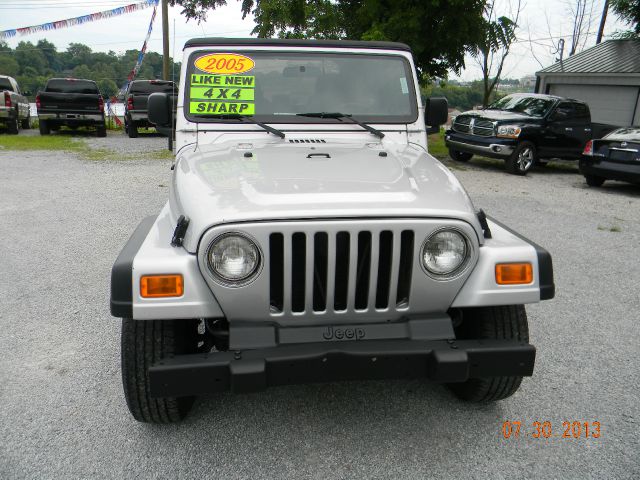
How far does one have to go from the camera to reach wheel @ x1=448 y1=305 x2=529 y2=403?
8.49ft

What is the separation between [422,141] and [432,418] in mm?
1792

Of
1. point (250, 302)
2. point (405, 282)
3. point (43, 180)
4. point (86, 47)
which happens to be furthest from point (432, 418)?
point (86, 47)

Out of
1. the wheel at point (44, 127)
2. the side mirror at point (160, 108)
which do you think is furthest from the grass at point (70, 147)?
the side mirror at point (160, 108)

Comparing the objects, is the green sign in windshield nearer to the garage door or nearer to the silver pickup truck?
the silver pickup truck

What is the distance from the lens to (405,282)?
7.70 feet

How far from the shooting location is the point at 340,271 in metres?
2.30

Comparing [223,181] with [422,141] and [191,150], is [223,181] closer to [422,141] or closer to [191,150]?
[191,150]

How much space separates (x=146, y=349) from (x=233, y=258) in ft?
1.97

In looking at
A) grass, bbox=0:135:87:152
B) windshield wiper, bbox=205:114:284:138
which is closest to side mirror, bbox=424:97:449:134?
windshield wiper, bbox=205:114:284:138

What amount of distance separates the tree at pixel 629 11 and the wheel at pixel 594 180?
300 inches

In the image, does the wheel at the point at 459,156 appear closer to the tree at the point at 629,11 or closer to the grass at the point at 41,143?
the tree at the point at 629,11

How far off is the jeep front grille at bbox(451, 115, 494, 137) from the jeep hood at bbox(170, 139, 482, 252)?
9.30 meters
